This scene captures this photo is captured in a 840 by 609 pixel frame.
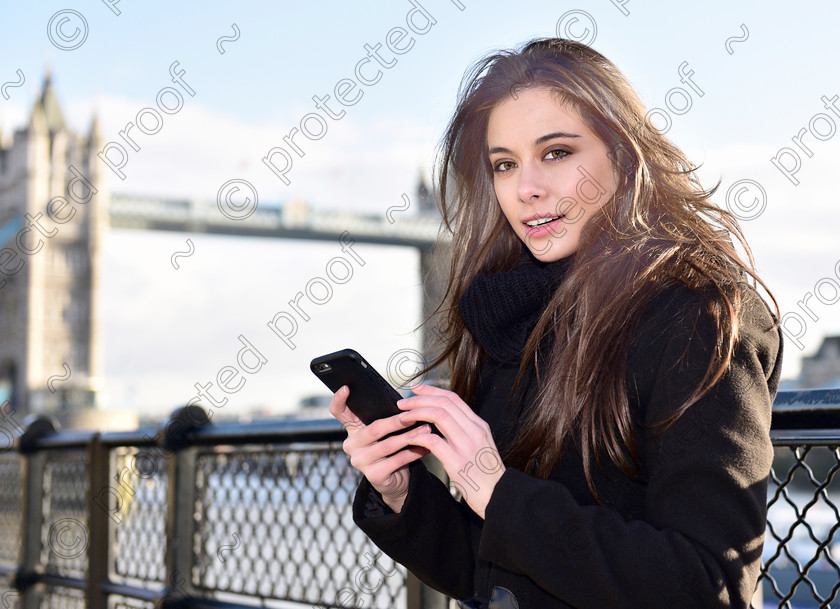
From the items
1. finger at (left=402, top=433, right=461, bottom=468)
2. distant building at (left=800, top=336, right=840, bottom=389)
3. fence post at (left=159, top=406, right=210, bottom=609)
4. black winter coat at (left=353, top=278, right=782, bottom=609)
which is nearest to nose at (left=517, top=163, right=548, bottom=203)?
black winter coat at (left=353, top=278, right=782, bottom=609)

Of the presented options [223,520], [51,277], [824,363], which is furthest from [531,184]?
[51,277]

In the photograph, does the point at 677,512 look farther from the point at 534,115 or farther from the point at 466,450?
the point at 534,115

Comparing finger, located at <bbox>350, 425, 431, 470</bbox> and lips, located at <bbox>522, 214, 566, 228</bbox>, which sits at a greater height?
lips, located at <bbox>522, 214, 566, 228</bbox>

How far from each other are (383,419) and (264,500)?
0.86m

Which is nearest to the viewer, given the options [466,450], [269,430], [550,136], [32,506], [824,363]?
[466,450]

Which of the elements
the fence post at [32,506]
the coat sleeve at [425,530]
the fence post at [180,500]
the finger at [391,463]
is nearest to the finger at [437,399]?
the finger at [391,463]

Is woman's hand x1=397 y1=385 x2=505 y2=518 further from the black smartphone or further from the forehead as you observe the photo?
the forehead

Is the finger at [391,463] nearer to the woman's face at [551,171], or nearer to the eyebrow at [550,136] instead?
the woman's face at [551,171]

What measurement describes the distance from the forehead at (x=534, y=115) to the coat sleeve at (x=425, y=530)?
1.44 feet

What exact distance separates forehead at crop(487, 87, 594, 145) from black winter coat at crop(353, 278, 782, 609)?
264 millimetres

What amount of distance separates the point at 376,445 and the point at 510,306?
0.75 feet

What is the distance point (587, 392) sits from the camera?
1.02m

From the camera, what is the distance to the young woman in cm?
90

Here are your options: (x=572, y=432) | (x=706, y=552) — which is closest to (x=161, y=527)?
(x=572, y=432)
